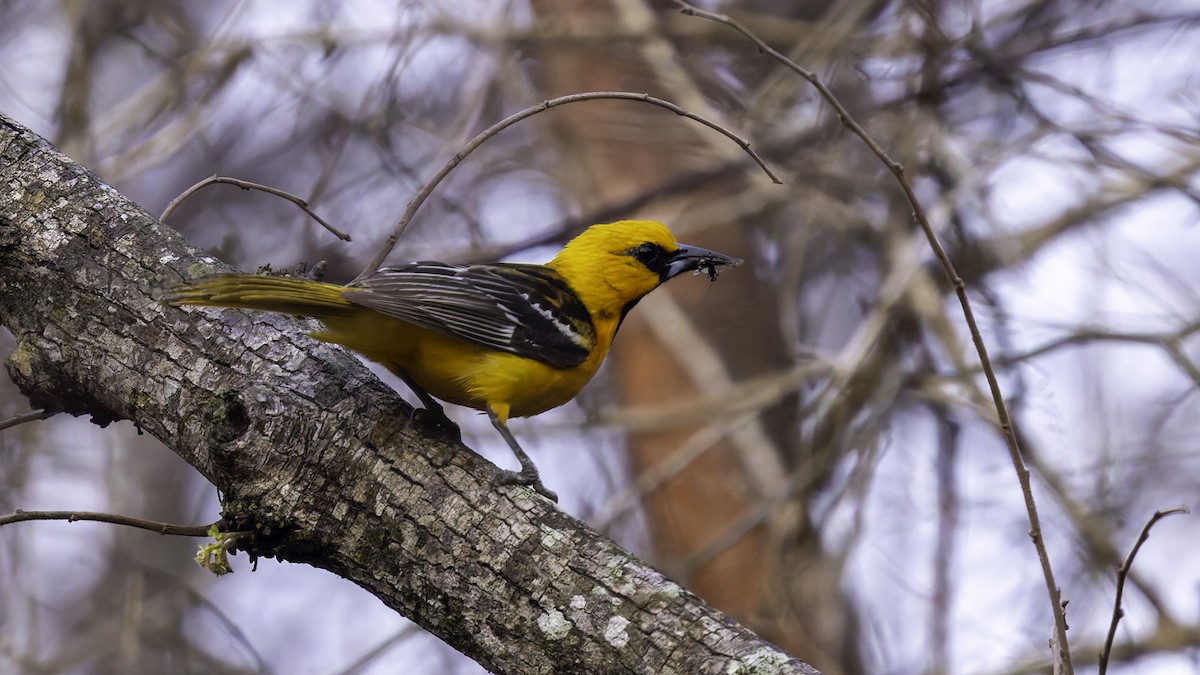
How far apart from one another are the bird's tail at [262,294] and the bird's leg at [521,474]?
656 millimetres

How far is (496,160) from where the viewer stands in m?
7.00

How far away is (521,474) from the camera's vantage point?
284 centimetres

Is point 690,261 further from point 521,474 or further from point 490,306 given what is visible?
point 521,474

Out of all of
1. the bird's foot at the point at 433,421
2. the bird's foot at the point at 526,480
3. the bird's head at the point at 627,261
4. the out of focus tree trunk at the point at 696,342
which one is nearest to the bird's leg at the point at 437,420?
the bird's foot at the point at 433,421

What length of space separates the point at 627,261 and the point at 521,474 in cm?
173

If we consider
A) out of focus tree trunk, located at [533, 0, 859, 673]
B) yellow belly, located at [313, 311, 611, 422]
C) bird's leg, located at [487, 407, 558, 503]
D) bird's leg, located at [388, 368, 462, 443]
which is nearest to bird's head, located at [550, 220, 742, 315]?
yellow belly, located at [313, 311, 611, 422]

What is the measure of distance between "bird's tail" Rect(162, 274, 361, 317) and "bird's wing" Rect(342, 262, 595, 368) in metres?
0.07


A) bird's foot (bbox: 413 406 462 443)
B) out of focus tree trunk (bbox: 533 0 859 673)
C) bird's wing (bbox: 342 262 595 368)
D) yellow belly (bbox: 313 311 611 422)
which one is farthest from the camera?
out of focus tree trunk (bbox: 533 0 859 673)

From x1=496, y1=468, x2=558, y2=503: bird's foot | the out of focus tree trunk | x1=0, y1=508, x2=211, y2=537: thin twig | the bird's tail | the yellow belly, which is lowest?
x1=0, y1=508, x2=211, y2=537: thin twig

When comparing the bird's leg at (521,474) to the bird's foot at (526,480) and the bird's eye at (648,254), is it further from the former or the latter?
the bird's eye at (648,254)

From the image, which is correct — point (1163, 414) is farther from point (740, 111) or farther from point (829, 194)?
point (740, 111)

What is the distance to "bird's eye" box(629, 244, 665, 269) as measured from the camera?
439 cm

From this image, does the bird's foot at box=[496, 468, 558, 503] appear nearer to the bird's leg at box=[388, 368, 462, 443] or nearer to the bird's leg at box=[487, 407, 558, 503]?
the bird's leg at box=[487, 407, 558, 503]

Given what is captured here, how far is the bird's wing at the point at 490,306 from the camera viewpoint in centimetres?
312
